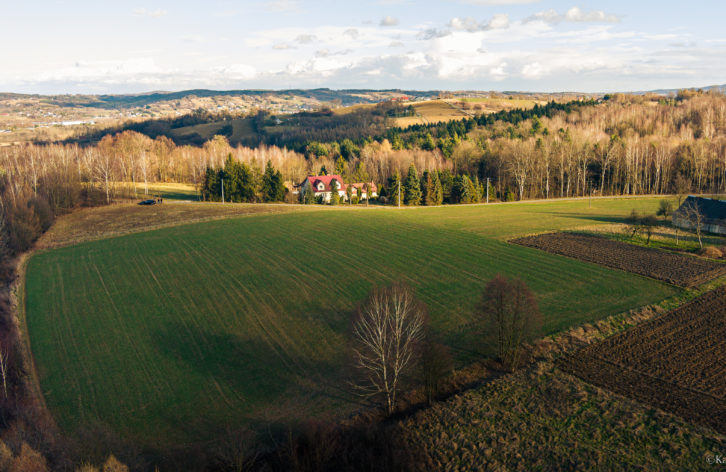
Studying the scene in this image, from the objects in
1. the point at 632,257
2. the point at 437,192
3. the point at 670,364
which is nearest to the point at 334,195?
the point at 437,192

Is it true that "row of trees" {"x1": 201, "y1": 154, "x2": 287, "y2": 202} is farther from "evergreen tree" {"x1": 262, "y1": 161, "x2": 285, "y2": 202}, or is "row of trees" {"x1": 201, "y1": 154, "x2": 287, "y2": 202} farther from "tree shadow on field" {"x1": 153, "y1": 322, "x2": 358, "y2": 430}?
"tree shadow on field" {"x1": 153, "y1": 322, "x2": 358, "y2": 430}

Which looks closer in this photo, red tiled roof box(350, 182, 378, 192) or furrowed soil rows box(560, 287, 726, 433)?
furrowed soil rows box(560, 287, 726, 433)

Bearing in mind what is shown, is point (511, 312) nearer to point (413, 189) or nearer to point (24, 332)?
point (24, 332)

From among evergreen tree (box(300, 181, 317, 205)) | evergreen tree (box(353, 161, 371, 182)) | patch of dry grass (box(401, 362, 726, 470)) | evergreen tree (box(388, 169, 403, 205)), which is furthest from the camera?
evergreen tree (box(353, 161, 371, 182))

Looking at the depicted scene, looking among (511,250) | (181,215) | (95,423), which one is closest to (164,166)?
(181,215)

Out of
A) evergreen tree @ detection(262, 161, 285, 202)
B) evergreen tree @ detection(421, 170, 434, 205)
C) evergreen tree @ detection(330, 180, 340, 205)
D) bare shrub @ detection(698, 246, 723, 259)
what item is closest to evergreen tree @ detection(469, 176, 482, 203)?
evergreen tree @ detection(421, 170, 434, 205)

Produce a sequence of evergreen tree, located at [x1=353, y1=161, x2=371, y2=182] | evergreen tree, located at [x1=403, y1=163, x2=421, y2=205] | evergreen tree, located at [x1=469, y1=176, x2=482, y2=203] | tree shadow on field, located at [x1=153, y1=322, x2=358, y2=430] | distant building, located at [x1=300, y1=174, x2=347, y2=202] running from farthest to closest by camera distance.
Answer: evergreen tree, located at [x1=353, y1=161, x2=371, y2=182] → distant building, located at [x1=300, y1=174, x2=347, y2=202] → evergreen tree, located at [x1=469, y1=176, x2=482, y2=203] → evergreen tree, located at [x1=403, y1=163, x2=421, y2=205] → tree shadow on field, located at [x1=153, y1=322, x2=358, y2=430]
